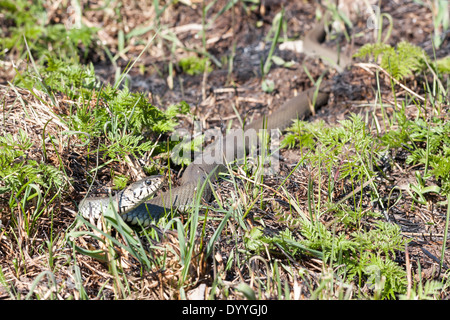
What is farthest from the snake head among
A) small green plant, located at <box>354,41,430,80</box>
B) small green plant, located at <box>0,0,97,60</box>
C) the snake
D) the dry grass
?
Result: small green plant, located at <box>0,0,97,60</box>

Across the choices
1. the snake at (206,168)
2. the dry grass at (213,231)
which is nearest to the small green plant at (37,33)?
the dry grass at (213,231)

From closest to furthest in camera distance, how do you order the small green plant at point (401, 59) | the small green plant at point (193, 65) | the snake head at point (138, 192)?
1. the snake head at point (138, 192)
2. the small green plant at point (401, 59)
3. the small green plant at point (193, 65)

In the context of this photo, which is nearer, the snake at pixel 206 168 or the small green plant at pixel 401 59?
the snake at pixel 206 168

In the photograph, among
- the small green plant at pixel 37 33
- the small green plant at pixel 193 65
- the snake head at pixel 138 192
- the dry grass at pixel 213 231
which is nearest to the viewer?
the dry grass at pixel 213 231

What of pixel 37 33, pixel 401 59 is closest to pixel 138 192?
pixel 401 59

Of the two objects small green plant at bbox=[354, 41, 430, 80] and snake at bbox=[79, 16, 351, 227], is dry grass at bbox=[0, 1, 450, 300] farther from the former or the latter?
small green plant at bbox=[354, 41, 430, 80]

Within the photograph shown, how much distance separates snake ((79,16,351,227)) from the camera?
3.04 metres

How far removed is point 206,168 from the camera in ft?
12.7

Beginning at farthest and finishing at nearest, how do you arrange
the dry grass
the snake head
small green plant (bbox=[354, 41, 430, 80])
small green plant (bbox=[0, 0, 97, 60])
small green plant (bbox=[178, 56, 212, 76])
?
small green plant (bbox=[178, 56, 212, 76])
small green plant (bbox=[0, 0, 97, 60])
small green plant (bbox=[354, 41, 430, 80])
the snake head
the dry grass

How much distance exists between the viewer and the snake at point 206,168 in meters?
3.04

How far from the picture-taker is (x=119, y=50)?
6074 millimetres

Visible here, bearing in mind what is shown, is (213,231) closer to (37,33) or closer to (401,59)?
(401,59)

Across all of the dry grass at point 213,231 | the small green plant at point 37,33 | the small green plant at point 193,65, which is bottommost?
the dry grass at point 213,231

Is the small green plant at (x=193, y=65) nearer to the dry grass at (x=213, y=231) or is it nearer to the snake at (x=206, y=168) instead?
the dry grass at (x=213, y=231)
